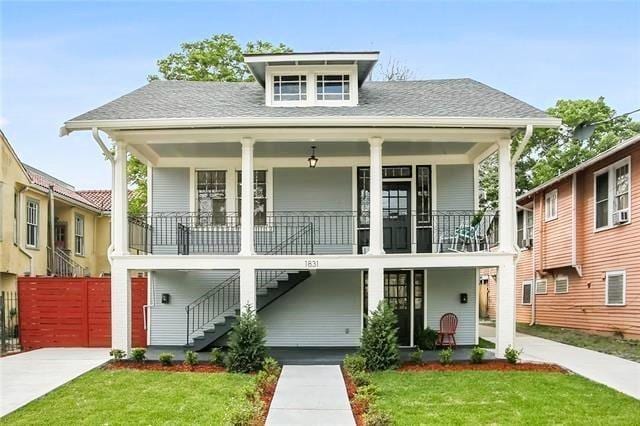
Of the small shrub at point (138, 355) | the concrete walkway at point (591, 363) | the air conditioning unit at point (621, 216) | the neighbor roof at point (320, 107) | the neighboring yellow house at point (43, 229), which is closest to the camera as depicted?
the concrete walkway at point (591, 363)

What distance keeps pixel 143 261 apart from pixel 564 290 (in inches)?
527

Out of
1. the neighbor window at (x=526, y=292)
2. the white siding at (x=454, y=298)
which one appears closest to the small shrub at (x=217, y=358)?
the white siding at (x=454, y=298)

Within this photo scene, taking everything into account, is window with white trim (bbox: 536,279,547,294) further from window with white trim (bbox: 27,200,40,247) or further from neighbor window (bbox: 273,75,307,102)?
window with white trim (bbox: 27,200,40,247)

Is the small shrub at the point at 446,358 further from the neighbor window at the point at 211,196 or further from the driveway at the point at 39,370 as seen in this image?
the driveway at the point at 39,370

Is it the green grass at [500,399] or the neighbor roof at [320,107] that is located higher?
the neighbor roof at [320,107]

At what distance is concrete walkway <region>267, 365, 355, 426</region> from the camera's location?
288 inches

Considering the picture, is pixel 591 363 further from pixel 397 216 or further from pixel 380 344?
pixel 397 216

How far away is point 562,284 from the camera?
733 inches

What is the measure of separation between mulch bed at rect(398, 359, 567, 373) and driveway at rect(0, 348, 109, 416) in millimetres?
5862

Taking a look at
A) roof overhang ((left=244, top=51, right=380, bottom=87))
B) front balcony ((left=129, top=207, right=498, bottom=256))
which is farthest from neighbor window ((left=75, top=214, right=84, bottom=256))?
roof overhang ((left=244, top=51, right=380, bottom=87))

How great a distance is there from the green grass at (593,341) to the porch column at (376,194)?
225 inches

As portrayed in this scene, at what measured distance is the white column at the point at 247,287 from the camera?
1109cm

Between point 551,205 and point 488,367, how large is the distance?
10.3 meters

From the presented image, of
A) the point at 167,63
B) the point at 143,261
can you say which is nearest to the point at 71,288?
the point at 143,261
